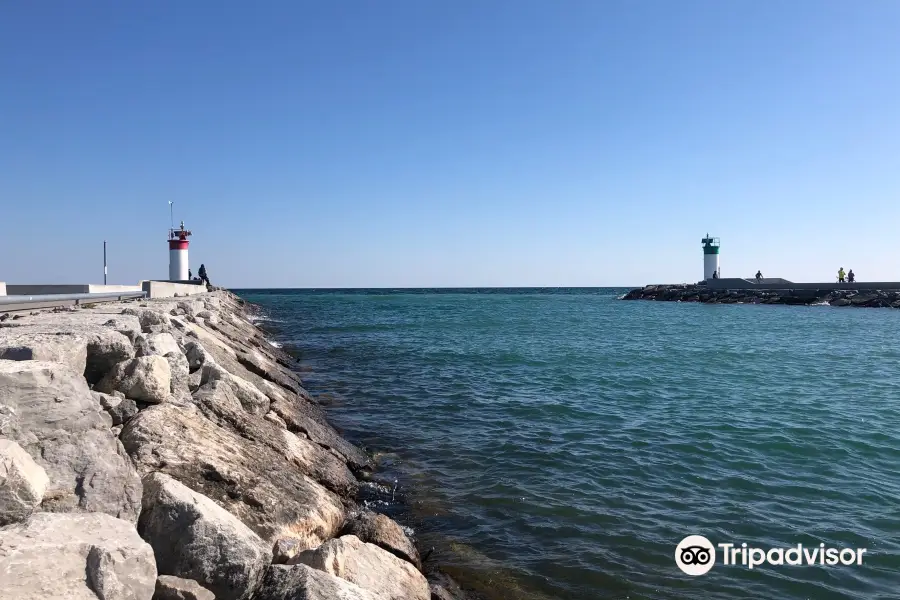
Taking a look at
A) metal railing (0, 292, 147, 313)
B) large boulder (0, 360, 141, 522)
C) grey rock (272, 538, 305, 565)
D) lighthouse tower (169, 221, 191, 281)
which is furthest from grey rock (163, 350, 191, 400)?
lighthouse tower (169, 221, 191, 281)

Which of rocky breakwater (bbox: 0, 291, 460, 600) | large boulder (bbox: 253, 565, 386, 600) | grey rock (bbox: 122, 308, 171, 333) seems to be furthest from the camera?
grey rock (bbox: 122, 308, 171, 333)

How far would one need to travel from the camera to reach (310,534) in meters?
4.50

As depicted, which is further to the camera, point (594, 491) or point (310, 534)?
point (594, 491)

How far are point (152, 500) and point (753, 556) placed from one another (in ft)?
15.7

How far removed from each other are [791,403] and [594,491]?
632 centimetres

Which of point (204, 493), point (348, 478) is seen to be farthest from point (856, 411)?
point (204, 493)

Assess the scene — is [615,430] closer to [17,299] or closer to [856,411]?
[856,411]

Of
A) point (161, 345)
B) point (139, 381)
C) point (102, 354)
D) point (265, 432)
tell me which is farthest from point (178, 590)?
point (161, 345)

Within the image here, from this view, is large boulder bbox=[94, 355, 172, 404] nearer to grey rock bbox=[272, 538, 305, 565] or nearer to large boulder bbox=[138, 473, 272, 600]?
large boulder bbox=[138, 473, 272, 600]

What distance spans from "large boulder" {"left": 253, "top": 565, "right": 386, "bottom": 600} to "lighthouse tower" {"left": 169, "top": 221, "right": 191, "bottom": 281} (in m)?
38.7

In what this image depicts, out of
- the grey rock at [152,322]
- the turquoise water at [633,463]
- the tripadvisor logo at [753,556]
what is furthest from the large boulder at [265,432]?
the tripadvisor logo at [753,556]

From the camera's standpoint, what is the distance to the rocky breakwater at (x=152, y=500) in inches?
106

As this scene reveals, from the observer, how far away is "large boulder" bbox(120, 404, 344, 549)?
13.6 feet

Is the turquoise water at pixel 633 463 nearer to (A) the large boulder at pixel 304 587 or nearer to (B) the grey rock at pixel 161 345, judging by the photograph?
(A) the large boulder at pixel 304 587
